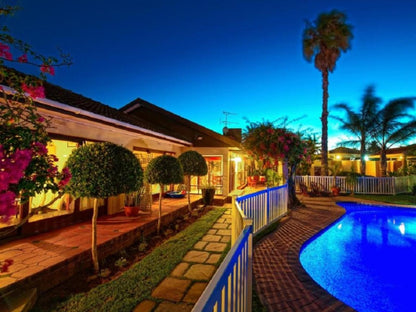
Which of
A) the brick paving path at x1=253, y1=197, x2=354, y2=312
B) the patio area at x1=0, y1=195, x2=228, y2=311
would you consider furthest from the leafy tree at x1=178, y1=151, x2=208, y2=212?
the brick paving path at x1=253, y1=197, x2=354, y2=312

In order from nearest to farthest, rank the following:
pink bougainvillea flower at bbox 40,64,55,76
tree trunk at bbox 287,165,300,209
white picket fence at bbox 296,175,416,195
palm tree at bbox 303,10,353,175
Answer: pink bougainvillea flower at bbox 40,64,55,76
tree trunk at bbox 287,165,300,209
white picket fence at bbox 296,175,416,195
palm tree at bbox 303,10,353,175

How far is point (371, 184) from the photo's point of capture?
15.4 meters

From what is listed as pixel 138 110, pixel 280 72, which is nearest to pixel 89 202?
pixel 138 110

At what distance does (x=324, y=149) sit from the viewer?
16594 millimetres

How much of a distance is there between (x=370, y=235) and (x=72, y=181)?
30.2 ft

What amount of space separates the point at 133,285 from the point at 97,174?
204 centimetres

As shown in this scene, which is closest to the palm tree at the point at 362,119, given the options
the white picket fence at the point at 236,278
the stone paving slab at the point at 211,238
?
the white picket fence at the point at 236,278

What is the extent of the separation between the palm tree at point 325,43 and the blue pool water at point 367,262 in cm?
930

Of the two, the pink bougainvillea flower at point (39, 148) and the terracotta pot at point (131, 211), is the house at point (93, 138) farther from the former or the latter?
the terracotta pot at point (131, 211)

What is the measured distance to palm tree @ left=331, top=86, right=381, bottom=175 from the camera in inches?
677

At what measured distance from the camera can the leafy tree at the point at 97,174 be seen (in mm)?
4043

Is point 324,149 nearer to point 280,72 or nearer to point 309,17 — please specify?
point 280,72

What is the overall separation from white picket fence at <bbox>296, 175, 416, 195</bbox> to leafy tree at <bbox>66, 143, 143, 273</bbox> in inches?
594

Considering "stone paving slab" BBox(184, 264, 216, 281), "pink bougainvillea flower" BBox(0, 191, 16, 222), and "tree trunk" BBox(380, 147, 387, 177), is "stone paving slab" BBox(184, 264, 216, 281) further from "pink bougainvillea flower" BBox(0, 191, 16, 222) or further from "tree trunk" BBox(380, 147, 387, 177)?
"tree trunk" BBox(380, 147, 387, 177)
